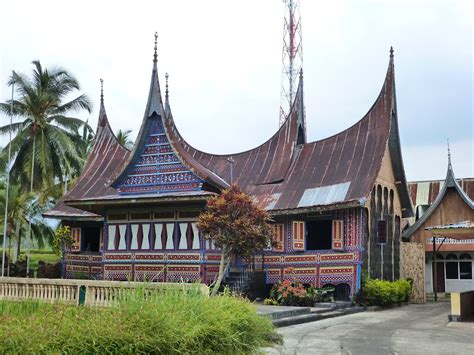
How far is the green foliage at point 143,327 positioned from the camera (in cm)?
576

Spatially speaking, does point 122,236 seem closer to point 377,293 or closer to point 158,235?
point 158,235

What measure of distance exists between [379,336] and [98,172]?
17.8 meters

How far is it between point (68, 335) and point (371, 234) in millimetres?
16455

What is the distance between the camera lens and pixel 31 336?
5664 mm

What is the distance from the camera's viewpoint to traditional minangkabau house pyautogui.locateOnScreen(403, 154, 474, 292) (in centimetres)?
2433

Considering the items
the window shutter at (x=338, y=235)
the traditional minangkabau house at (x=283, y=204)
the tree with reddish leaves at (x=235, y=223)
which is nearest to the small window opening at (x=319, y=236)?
the traditional minangkabau house at (x=283, y=204)

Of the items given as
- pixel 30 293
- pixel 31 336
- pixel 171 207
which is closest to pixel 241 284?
pixel 171 207

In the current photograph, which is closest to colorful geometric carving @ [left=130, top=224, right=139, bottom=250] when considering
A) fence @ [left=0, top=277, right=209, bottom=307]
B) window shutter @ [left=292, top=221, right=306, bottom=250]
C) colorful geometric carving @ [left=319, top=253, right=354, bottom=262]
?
window shutter @ [left=292, top=221, right=306, bottom=250]

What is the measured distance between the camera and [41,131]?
104ft

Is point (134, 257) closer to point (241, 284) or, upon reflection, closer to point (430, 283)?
point (241, 284)

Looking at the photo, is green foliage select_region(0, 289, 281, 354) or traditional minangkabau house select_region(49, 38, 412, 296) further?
traditional minangkabau house select_region(49, 38, 412, 296)

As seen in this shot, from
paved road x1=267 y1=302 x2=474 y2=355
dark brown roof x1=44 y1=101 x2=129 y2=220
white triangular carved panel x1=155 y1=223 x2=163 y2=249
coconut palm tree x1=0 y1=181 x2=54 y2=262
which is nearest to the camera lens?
paved road x1=267 y1=302 x2=474 y2=355

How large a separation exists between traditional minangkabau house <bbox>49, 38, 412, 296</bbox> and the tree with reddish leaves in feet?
9.02

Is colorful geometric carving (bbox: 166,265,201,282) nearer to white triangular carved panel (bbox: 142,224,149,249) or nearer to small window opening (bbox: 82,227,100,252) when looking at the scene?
white triangular carved panel (bbox: 142,224,149,249)
